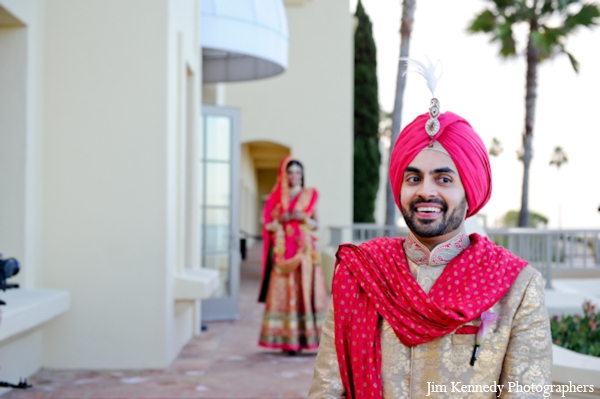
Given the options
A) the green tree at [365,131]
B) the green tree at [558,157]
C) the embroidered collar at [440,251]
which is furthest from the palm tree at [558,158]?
the embroidered collar at [440,251]

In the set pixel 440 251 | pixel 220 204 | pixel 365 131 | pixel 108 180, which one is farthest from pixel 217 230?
pixel 365 131

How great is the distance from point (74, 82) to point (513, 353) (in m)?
4.42

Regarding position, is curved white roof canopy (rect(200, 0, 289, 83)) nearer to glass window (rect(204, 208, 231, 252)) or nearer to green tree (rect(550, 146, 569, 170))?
glass window (rect(204, 208, 231, 252))

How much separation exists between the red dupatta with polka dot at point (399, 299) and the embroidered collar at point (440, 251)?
0.02 m

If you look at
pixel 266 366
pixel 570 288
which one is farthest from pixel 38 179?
Answer: pixel 570 288

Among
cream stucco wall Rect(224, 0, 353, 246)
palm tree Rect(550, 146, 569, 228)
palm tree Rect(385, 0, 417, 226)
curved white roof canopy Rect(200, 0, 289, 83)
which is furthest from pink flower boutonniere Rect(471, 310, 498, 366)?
palm tree Rect(550, 146, 569, 228)

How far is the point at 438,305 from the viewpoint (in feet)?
5.29

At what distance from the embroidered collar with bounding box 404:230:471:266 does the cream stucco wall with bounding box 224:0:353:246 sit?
11.6m

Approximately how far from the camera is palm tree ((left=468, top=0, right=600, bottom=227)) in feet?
45.4

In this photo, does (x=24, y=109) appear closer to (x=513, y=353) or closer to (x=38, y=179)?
(x=38, y=179)

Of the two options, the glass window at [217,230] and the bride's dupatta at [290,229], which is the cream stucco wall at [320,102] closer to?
the glass window at [217,230]

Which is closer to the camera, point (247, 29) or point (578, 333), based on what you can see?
point (578, 333)

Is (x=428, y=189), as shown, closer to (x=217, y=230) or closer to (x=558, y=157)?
(x=217, y=230)

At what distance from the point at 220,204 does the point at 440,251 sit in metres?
6.59
